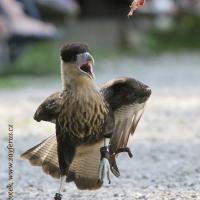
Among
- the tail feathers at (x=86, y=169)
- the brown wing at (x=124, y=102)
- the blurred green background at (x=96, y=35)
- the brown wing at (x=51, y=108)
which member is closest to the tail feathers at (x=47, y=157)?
the tail feathers at (x=86, y=169)

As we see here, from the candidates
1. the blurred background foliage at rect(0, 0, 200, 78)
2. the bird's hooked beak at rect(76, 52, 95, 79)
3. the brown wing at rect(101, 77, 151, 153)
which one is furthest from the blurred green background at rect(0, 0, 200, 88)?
the bird's hooked beak at rect(76, 52, 95, 79)

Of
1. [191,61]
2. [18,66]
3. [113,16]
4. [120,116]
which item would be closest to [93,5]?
[113,16]

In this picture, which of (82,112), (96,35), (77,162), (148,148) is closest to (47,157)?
(77,162)

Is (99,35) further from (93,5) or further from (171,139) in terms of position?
(171,139)

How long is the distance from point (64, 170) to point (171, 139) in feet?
12.6

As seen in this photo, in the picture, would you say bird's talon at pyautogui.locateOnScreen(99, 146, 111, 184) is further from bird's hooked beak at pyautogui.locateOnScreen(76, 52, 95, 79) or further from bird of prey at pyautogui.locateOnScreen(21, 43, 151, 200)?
bird's hooked beak at pyautogui.locateOnScreen(76, 52, 95, 79)

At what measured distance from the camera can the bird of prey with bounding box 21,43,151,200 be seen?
183 inches

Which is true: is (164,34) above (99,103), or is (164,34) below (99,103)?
below

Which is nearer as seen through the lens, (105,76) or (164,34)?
(105,76)

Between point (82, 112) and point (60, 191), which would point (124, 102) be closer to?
point (82, 112)

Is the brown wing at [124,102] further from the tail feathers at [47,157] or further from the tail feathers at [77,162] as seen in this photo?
the tail feathers at [47,157]

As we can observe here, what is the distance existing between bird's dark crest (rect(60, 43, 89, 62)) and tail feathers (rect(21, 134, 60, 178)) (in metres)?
0.88

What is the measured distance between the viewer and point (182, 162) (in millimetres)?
7324

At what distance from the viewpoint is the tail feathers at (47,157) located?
17.4ft
